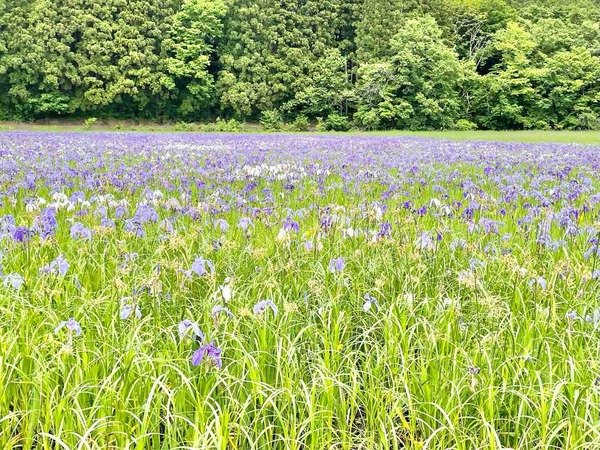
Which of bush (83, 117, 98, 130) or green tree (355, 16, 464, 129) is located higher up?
green tree (355, 16, 464, 129)

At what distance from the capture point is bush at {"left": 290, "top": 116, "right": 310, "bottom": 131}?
4003 cm

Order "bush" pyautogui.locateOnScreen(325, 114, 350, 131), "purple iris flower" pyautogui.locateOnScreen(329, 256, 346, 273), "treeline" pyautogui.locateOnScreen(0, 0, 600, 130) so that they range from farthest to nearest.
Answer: "bush" pyautogui.locateOnScreen(325, 114, 350, 131) < "treeline" pyautogui.locateOnScreen(0, 0, 600, 130) < "purple iris flower" pyautogui.locateOnScreen(329, 256, 346, 273)

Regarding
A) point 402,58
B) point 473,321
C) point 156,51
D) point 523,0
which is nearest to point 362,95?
point 402,58

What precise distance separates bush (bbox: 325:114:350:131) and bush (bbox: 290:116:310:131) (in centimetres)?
163

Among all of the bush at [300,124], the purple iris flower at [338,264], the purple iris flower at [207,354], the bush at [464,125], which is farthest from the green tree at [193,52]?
the purple iris flower at [207,354]

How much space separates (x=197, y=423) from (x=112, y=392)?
0.85 feet

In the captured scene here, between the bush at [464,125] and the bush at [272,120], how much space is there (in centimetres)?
1405

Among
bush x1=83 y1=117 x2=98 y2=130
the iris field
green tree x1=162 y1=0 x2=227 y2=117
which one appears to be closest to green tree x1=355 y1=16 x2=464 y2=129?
green tree x1=162 y1=0 x2=227 y2=117

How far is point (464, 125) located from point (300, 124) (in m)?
13.2

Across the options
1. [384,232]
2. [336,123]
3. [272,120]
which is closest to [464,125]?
[336,123]

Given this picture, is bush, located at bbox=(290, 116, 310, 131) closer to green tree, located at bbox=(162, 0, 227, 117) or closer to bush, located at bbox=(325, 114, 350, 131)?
bush, located at bbox=(325, 114, 350, 131)

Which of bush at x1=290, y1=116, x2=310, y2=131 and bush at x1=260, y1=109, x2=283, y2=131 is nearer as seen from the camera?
bush at x1=260, y1=109, x2=283, y2=131

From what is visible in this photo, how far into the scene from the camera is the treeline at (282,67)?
38.6 m

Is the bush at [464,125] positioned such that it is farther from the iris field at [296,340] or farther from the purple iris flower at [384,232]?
the purple iris flower at [384,232]
